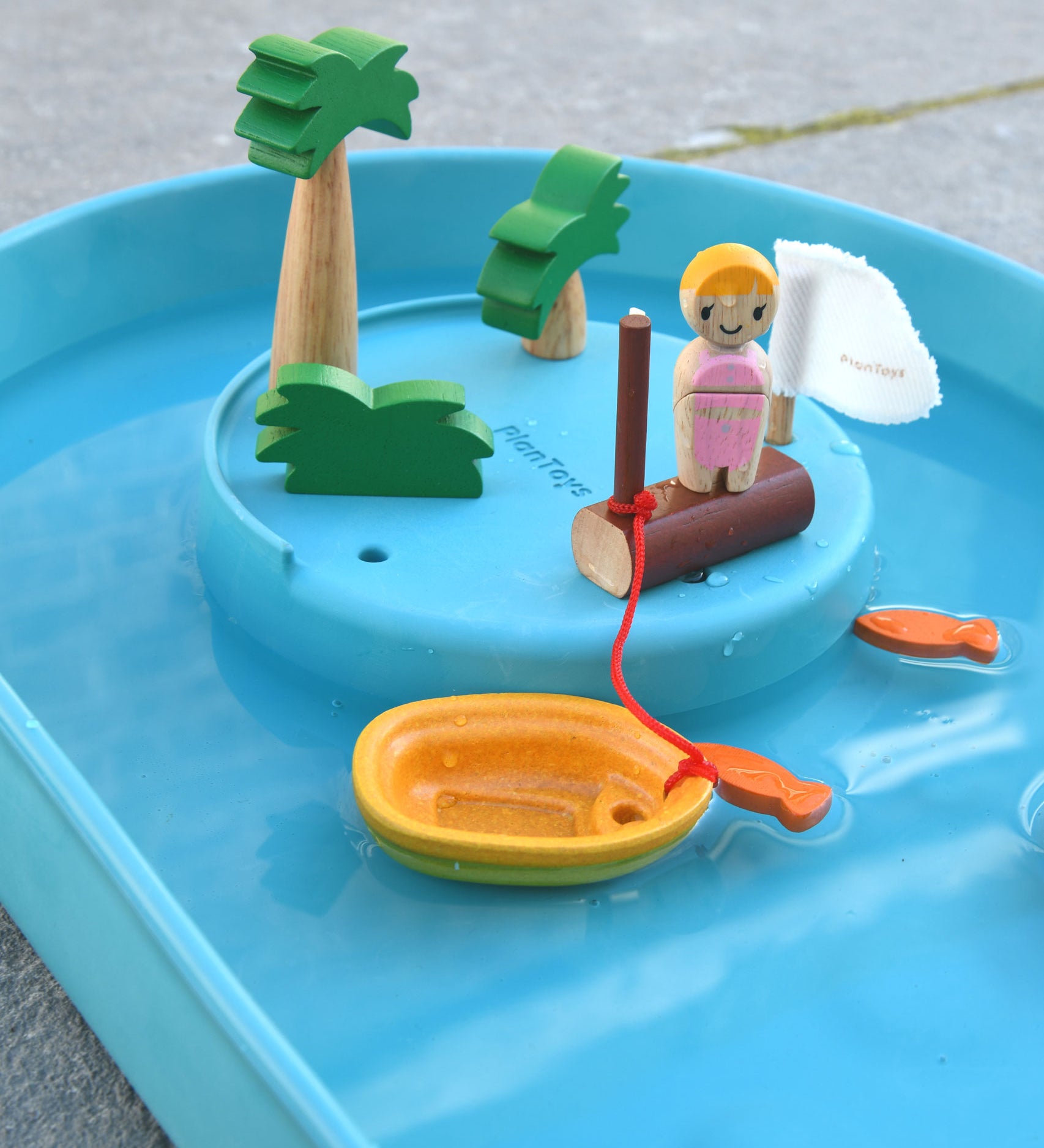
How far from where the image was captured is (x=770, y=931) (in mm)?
760

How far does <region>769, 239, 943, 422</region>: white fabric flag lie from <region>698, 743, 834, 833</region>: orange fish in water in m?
0.29

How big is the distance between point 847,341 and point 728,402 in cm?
17

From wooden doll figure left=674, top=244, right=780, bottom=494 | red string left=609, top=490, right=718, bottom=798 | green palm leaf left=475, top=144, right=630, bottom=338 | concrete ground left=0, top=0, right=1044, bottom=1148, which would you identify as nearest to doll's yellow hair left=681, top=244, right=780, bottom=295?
wooden doll figure left=674, top=244, right=780, bottom=494

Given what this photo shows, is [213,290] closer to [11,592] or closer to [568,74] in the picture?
[11,592]

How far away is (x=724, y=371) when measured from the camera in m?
0.82

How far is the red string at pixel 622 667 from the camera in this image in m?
0.78

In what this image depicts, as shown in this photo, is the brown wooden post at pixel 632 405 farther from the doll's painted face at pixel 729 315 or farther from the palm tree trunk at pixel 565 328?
the palm tree trunk at pixel 565 328

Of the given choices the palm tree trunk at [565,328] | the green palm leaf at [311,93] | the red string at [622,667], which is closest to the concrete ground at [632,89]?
the palm tree trunk at [565,328]

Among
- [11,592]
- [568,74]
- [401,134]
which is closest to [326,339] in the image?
[401,134]

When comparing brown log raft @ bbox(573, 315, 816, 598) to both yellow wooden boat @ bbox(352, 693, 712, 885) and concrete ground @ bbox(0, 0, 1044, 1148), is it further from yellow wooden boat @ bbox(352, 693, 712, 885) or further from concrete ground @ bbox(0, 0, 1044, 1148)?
concrete ground @ bbox(0, 0, 1044, 1148)

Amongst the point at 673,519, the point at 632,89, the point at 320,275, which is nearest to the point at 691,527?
the point at 673,519

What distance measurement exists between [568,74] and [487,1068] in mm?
2154

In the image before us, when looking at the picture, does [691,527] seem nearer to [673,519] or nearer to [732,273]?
[673,519]

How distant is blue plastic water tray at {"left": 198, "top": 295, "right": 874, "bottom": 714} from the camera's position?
0.84 m
